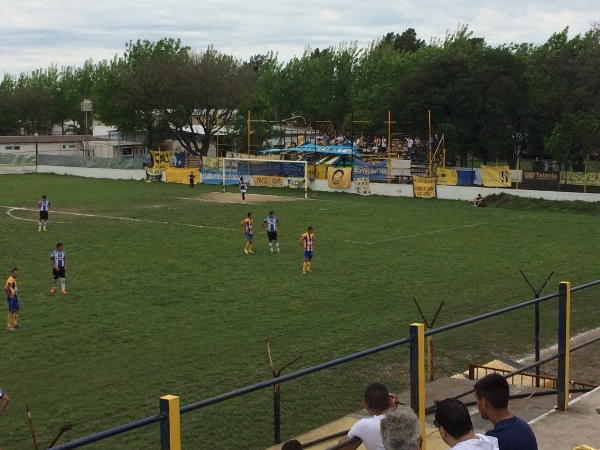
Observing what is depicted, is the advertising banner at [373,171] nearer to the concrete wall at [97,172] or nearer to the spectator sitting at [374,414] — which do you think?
the concrete wall at [97,172]

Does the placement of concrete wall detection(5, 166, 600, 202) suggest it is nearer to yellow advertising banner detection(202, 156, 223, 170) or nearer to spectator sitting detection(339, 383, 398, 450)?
yellow advertising banner detection(202, 156, 223, 170)

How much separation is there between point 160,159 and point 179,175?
24.7ft

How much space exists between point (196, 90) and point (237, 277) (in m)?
56.1

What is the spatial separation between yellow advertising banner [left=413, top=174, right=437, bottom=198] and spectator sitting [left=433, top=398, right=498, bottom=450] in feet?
157

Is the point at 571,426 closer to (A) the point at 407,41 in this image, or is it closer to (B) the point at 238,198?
(B) the point at 238,198

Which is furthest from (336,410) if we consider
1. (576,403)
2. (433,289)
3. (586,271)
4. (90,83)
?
(90,83)

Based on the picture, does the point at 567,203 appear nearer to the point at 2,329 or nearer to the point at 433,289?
the point at 433,289

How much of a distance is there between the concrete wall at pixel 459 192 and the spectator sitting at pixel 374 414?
141ft

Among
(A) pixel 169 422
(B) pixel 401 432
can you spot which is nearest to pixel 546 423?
(B) pixel 401 432

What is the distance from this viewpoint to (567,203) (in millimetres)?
46188

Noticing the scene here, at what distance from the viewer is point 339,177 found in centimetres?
5662

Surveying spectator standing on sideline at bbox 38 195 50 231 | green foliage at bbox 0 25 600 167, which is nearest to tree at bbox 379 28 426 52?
green foliage at bbox 0 25 600 167

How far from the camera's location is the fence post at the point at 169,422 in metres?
5.67

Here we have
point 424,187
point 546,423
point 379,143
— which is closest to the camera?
point 546,423
